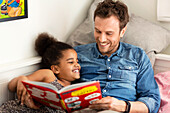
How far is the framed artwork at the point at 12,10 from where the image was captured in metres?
1.57

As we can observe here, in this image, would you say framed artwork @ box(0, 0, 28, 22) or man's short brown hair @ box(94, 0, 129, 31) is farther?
man's short brown hair @ box(94, 0, 129, 31)

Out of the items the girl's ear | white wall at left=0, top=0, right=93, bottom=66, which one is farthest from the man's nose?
white wall at left=0, top=0, right=93, bottom=66

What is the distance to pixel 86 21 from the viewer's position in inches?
85.9

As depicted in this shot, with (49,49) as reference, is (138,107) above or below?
below

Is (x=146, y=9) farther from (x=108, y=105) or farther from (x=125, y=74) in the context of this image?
(x=108, y=105)

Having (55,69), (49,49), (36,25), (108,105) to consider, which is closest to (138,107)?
(108,105)

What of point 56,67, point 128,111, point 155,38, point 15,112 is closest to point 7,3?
point 56,67

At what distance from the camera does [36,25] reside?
1837 mm

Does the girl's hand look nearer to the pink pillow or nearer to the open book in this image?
the open book

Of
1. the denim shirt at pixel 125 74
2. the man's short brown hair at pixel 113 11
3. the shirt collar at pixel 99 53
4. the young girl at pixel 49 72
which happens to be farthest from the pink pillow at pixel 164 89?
the young girl at pixel 49 72

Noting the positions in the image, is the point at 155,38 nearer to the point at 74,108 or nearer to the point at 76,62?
the point at 76,62

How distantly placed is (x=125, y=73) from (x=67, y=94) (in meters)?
0.58

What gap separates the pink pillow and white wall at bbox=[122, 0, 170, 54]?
38cm

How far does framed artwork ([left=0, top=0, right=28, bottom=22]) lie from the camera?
5.14ft
